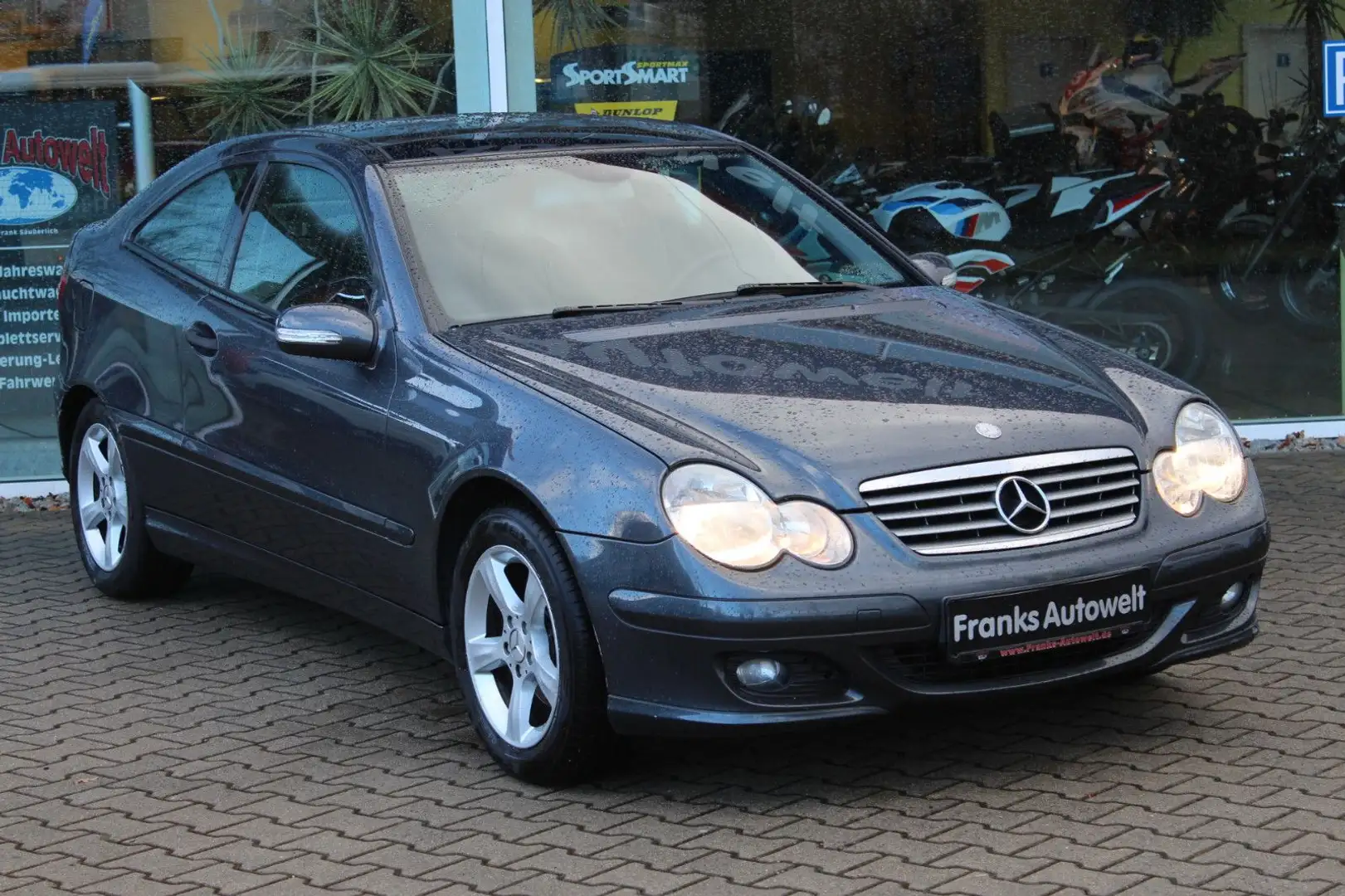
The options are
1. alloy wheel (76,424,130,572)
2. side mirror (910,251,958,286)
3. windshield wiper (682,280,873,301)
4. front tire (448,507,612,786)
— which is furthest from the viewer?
alloy wheel (76,424,130,572)

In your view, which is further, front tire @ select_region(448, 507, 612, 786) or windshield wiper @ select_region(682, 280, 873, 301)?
windshield wiper @ select_region(682, 280, 873, 301)

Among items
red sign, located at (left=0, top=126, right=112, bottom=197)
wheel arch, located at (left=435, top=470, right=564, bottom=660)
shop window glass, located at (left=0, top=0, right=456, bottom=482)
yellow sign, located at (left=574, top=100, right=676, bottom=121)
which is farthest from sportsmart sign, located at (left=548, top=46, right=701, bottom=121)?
wheel arch, located at (left=435, top=470, right=564, bottom=660)

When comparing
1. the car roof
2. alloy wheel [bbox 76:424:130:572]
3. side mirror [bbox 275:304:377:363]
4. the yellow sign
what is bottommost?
alloy wheel [bbox 76:424:130:572]

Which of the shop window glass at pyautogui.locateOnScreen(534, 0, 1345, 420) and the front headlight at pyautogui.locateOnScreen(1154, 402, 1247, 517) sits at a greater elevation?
the shop window glass at pyautogui.locateOnScreen(534, 0, 1345, 420)

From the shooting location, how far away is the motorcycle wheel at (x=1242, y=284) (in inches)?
404

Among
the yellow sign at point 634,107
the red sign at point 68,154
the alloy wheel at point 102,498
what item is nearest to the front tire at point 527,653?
the alloy wheel at point 102,498

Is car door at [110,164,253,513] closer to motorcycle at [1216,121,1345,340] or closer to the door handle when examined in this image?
the door handle

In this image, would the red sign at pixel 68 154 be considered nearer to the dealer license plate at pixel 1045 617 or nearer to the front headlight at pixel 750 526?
the front headlight at pixel 750 526

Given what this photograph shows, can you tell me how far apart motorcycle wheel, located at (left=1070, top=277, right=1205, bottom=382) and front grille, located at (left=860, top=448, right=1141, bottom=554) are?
226 inches

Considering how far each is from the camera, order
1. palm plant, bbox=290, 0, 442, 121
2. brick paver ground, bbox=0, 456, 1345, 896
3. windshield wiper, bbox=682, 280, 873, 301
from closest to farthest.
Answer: brick paver ground, bbox=0, 456, 1345, 896 → windshield wiper, bbox=682, 280, 873, 301 → palm plant, bbox=290, 0, 442, 121

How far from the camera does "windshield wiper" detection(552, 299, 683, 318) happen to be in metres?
5.43

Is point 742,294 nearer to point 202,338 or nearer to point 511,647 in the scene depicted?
point 511,647

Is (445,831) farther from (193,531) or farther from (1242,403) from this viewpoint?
(1242,403)

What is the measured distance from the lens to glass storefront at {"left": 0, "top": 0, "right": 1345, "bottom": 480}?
10047 millimetres
